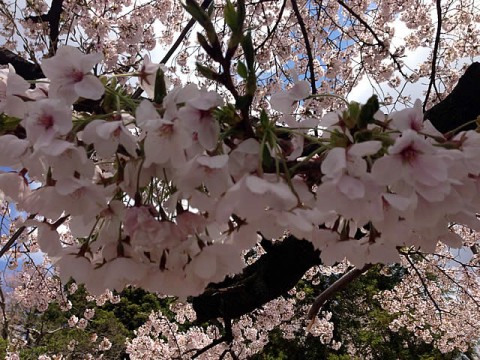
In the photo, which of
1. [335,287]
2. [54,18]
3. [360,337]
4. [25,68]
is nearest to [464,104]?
[335,287]

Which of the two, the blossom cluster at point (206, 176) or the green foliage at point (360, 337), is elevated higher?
the green foliage at point (360, 337)

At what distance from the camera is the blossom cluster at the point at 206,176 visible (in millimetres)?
510

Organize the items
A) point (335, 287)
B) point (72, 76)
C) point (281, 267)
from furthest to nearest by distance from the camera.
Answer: point (335, 287), point (281, 267), point (72, 76)

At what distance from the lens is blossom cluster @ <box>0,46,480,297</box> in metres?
0.51

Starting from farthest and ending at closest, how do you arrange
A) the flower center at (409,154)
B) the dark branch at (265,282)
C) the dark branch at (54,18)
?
the dark branch at (54,18), the dark branch at (265,282), the flower center at (409,154)

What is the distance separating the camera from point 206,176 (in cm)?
55

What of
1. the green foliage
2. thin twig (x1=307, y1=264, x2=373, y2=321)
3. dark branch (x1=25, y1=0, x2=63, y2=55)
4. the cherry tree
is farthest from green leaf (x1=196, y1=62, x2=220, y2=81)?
the green foliage

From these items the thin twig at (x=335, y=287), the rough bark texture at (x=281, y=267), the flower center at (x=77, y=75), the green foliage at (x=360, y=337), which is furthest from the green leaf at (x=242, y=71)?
the green foliage at (x=360, y=337)

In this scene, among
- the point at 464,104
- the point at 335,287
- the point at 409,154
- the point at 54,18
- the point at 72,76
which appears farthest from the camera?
the point at 54,18

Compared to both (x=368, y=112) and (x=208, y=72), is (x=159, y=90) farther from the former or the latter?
(x=368, y=112)

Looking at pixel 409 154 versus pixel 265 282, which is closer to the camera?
pixel 409 154

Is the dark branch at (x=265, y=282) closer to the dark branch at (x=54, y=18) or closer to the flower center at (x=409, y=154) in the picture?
the flower center at (x=409, y=154)

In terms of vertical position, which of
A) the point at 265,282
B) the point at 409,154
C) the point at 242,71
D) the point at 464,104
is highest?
the point at 464,104

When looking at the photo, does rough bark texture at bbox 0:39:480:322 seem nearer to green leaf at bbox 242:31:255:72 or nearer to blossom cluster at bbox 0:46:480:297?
blossom cluster at bbox 0:46:480:297
